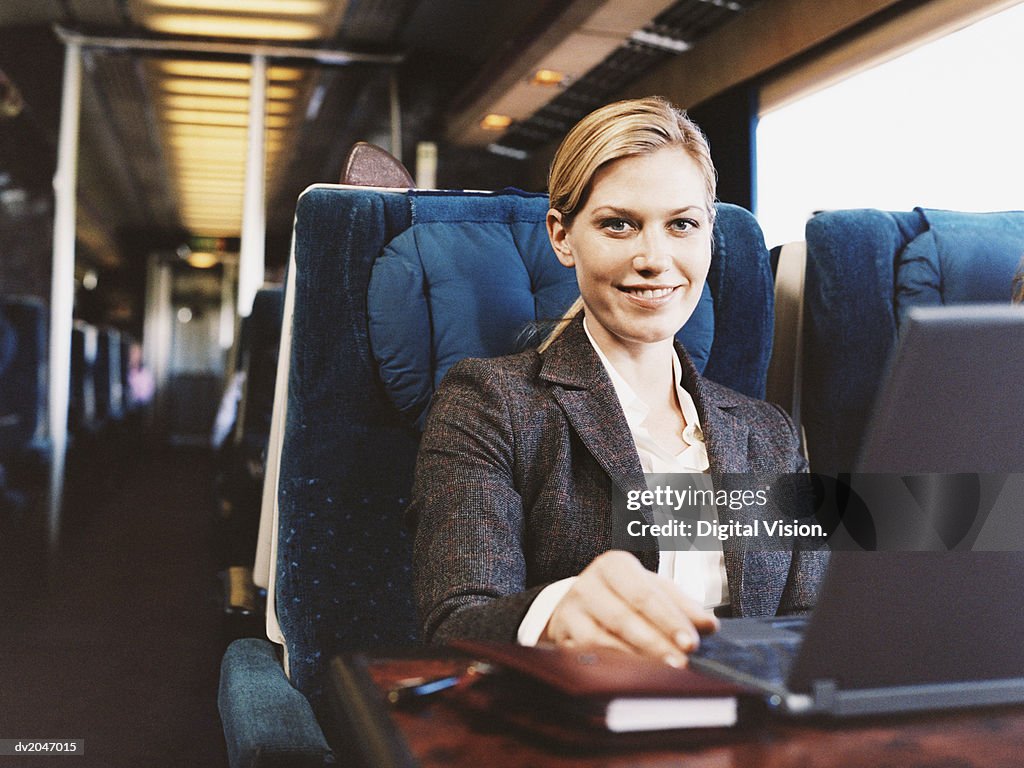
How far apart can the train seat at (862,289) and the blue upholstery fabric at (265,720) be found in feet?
2.97

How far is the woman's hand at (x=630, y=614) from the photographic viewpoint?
58cm

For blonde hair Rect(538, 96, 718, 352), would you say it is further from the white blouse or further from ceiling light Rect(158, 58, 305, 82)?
ceiling light Rect(158, 58, 305, 82)

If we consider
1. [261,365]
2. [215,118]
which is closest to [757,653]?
[261,365]

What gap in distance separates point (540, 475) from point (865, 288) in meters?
0.80

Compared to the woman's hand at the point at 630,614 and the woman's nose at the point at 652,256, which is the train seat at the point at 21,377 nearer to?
the woman's nose at the point at 652,256

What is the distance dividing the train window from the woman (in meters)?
1.46

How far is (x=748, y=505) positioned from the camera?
110cm

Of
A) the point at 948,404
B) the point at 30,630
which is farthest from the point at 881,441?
the point at 30,630

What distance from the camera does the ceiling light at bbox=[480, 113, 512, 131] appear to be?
553 centimetres

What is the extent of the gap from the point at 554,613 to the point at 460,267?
650mm

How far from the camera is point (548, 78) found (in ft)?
16.3

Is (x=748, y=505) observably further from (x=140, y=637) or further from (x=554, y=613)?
(x=140, y=637)

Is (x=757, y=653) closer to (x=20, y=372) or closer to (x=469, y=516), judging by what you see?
(x=469, y=516)

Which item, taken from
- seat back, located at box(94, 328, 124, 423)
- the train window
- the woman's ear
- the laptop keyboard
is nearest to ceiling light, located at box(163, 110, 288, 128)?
seat back, located at box(94, 328, 124, 423)
